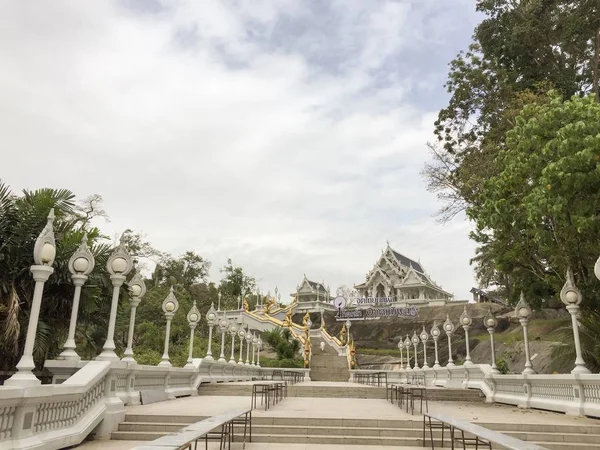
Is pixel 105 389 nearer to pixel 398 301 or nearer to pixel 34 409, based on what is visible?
pixel 34 409

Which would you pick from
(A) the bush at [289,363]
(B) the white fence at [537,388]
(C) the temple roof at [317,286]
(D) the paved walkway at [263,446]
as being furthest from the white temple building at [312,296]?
(D) the paved walkway at [263,446]

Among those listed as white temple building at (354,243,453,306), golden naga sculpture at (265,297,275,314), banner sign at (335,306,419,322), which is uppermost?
white temple building at (354,243,453,306)

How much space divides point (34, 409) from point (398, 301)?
5597 cm

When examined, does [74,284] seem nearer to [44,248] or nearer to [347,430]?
[44,248]

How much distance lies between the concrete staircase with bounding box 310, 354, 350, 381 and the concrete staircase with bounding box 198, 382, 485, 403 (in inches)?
658

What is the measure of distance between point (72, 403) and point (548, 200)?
10875 millimetres

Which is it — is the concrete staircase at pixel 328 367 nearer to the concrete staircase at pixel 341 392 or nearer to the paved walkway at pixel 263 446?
the concrete staircase at pixel 341 392

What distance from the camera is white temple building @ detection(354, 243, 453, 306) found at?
60.2 m

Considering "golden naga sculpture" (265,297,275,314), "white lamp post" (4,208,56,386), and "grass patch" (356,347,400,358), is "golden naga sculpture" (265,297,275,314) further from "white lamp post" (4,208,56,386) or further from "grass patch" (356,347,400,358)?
"white lamp post" (4,208,56,386)

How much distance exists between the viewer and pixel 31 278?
11.2m

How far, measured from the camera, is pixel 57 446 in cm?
671

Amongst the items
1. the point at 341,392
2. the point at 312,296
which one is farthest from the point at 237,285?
the point at 341,392

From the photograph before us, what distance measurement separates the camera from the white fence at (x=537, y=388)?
10.6 metres

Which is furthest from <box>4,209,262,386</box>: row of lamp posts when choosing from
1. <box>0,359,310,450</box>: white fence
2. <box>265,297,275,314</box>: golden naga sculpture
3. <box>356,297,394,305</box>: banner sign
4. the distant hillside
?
<box>356,297,394,305</box>: banner sign
